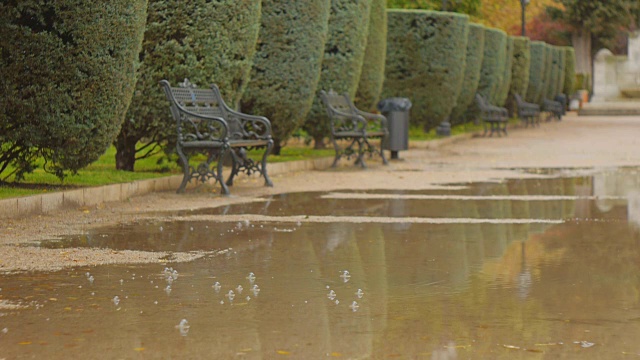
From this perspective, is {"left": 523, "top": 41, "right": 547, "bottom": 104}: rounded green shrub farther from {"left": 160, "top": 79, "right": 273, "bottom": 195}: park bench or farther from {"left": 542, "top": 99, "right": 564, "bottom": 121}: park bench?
{"left": 160, "top": 79, "right": 273, "bottom": 195}: park bench

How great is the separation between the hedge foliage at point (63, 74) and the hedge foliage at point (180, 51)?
94.4 inches

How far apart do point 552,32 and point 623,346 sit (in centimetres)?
8031

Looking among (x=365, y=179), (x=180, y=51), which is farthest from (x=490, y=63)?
(x=180, y=51)

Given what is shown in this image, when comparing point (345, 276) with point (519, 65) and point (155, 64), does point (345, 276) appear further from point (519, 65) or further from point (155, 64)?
point (519, 65)

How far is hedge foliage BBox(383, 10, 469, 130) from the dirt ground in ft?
4.16

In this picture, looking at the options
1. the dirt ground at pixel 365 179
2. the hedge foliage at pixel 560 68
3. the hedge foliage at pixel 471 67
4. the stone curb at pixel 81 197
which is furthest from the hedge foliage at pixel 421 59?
the hedge foliage at pixel 560 68

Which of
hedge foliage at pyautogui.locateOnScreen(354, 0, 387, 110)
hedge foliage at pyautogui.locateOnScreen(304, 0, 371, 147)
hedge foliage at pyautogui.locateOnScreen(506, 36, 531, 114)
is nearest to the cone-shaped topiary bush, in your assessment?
hedge foliage at pyautogui.locateOnScreen(506, 36, 531, 114)

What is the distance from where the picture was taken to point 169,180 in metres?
14.1

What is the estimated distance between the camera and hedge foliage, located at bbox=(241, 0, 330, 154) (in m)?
18.2

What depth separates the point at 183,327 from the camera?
18.9ft

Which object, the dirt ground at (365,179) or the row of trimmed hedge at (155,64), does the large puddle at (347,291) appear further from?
the row of trimmed hedge at (155,64)

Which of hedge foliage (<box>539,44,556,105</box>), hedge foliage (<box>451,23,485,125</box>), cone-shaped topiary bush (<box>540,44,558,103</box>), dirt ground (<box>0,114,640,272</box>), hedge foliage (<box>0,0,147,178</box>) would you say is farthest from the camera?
cone-shaped topiary bush (<box>540,44,558,103</box>)

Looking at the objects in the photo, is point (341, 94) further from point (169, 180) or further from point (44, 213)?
point (44, 213)

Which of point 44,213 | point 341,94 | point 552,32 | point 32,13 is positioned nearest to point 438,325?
point 44,213
